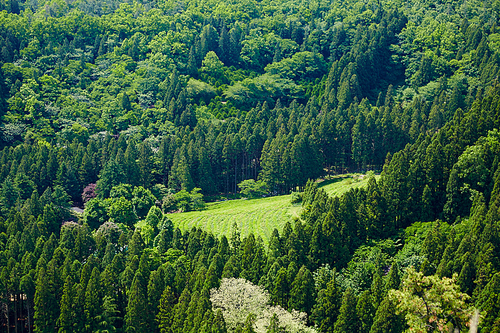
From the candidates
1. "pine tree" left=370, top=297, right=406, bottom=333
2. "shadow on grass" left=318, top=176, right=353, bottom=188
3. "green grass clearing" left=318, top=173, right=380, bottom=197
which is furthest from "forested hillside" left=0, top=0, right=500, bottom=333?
"green grass clearing" left=318, top=173, right=380, bottom=197

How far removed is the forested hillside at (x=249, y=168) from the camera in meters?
67.6

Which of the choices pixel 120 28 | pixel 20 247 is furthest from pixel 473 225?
pixel 120 28

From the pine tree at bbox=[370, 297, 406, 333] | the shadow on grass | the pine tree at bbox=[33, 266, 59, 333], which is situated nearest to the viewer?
the pine tree at bbox=[370, 297, 406, 333]

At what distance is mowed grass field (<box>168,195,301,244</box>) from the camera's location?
9462 cm

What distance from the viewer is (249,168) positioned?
5349 inches

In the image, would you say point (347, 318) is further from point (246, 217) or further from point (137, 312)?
point (246, 217)

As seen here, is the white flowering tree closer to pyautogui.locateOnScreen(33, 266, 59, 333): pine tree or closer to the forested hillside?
the forested hillside

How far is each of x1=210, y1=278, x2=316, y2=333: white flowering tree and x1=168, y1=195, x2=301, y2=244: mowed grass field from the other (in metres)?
21.4

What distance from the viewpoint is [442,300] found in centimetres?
4366

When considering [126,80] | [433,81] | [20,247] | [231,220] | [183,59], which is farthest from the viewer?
[183,59]

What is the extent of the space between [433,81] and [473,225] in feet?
295

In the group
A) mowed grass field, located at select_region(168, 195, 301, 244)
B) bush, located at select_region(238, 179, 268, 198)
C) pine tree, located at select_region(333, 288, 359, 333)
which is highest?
bush, located at select_region(238, 179, 268, 198)

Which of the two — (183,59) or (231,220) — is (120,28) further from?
(231,220)

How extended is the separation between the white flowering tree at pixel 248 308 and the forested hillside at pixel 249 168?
249 mm
